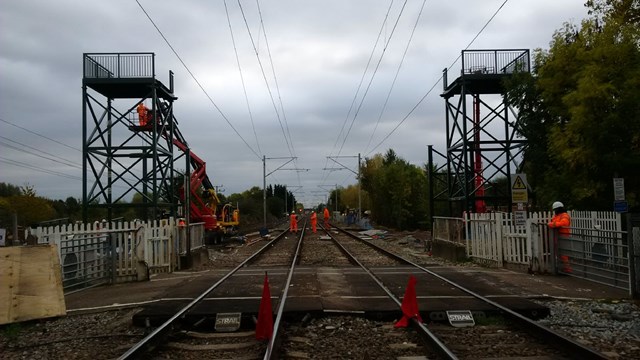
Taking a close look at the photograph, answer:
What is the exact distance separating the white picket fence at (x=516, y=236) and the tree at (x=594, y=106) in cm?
203

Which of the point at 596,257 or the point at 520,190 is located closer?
the point at 596,257

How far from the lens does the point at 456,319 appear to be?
8.52 metres

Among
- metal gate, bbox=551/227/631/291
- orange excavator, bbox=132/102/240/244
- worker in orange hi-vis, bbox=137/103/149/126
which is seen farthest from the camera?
orange excavator, bbox=132/102/240/244

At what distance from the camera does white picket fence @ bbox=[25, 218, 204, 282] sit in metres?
12.9

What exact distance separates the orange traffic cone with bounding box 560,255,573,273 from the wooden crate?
1103cm

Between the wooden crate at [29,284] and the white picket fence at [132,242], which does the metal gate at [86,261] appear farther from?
the wooden crate at [29,284]

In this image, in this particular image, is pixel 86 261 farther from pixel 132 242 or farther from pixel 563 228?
pixel 563 228

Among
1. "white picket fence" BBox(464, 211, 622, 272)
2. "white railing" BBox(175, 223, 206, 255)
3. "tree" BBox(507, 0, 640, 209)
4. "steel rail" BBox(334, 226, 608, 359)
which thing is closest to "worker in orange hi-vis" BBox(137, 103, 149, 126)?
"white railing" BBox(175, 223, 206, 255)

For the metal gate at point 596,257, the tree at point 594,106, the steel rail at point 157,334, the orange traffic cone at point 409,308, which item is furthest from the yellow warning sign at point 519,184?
the steel rail at point 157,334

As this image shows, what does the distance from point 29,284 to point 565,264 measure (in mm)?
11599

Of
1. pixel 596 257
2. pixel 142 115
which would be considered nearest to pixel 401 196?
pixel 142 115

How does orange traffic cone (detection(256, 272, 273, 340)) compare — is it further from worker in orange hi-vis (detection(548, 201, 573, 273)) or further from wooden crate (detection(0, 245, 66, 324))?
worker in orange hi-vis (detection(548, 201, 573, 273))

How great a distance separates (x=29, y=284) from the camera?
948 cm

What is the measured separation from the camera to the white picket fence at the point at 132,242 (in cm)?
1291
